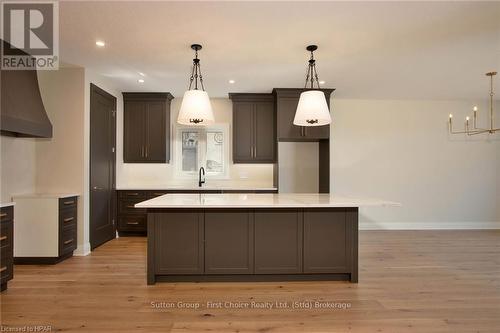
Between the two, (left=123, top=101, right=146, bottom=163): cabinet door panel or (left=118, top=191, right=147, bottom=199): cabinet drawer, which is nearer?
(left=118, top=191, right=147, bottom=199): cabinet drawer

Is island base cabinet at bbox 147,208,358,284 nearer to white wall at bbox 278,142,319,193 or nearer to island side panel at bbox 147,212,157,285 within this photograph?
island side panel at bbox 147,212,157,285

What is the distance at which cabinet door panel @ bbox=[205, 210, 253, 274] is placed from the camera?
2947 mm

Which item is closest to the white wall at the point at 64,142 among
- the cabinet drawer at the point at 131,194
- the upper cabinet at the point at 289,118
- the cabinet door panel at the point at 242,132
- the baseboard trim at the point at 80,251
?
the baseboard trim at the point at 80,251

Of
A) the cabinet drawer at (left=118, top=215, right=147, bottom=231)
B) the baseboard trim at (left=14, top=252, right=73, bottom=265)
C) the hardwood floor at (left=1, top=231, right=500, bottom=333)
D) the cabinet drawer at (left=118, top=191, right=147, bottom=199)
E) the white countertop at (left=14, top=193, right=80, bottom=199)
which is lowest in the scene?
the hardwood floor at (left=1, top=231, right=500, bottom=333)

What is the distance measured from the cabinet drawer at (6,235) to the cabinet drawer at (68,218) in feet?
2.53

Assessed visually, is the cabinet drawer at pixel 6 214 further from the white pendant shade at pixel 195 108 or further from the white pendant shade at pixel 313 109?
the white pendant shade at pixel 313 109

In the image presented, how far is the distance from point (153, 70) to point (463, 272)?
462 cm

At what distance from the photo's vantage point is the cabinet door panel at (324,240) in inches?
118

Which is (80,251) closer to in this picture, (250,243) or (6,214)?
(6,214)

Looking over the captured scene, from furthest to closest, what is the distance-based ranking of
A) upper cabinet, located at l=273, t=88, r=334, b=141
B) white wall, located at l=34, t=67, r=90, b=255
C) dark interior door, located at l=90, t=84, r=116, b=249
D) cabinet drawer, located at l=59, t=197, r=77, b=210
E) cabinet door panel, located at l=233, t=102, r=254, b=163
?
cabinet door panel, located at l=233, t=102, r=254, b=163 < upper cabinet, located at l=273, t=88, r=334, b=141 < dark interior door, located at l=90, t=84, r=116, b=249 < white wall, located at l=34, t=67, r=90, b=255 < cabinet drawer, located at l=59, t=197, r=77, b=210

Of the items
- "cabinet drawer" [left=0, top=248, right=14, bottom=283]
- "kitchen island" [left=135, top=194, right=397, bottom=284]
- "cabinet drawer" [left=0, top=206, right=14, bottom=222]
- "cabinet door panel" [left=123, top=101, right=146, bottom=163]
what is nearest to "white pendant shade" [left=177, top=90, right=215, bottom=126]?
"kitchen island" [left=135, top=194, right=397, bottom=284]

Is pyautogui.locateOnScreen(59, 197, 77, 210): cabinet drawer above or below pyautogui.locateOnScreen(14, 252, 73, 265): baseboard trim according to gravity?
above

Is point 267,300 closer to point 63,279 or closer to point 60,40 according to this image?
point 63,279

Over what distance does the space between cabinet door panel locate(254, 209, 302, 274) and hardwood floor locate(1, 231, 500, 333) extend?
19 cm
